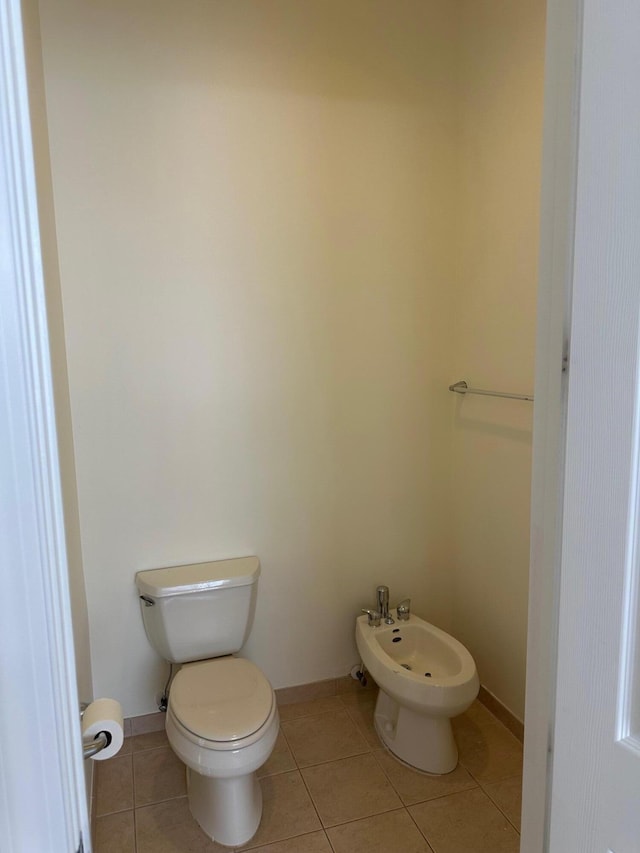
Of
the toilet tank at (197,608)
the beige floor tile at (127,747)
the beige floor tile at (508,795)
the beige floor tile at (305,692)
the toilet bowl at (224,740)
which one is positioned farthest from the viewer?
the beige floor tile at (305,692)

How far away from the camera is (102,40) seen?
192 cm

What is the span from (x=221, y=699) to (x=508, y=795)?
1.01m

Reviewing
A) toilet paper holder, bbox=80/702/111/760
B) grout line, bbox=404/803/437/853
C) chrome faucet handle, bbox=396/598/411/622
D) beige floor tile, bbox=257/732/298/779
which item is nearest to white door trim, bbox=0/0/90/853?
toilet paper holder, bbox=80/702/111/760

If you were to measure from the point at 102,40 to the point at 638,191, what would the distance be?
1957 millimetres

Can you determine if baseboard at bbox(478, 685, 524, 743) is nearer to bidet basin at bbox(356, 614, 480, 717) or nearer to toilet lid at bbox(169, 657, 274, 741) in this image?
bidet basin at bbox(356, 614, 480, 717)

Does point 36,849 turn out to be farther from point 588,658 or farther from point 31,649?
point 588,658

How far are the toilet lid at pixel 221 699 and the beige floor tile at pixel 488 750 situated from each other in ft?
2.71

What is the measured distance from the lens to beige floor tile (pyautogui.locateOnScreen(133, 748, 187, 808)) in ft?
6.42

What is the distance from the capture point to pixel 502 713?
2283 mm

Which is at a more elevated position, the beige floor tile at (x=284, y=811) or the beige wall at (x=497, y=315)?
the beige wall at (x=497, y=315)

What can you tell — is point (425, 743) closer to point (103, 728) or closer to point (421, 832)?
point (421, 832)

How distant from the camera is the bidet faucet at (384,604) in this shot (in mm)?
2355

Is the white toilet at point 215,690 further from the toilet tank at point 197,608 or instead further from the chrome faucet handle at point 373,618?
the chrome faucet handle at point 373,618

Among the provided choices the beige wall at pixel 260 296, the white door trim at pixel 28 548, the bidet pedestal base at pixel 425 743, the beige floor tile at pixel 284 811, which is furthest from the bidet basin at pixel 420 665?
the white door trim at pixel 28 548
